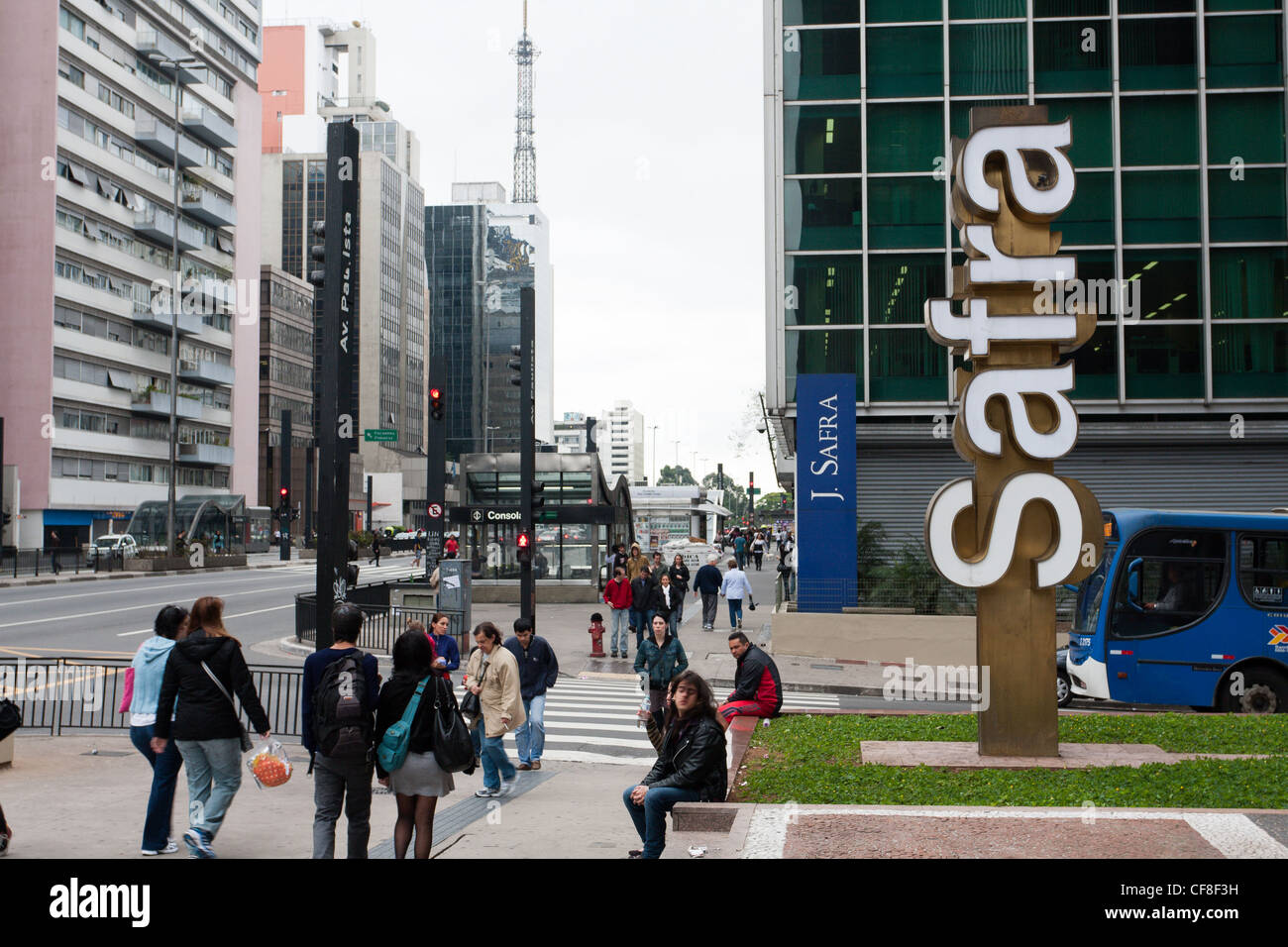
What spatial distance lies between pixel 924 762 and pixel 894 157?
22.9 m

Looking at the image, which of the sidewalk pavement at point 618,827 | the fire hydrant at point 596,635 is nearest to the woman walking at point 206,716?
the sidewalk pavement at point 618,827

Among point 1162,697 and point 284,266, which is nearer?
point 1162,697

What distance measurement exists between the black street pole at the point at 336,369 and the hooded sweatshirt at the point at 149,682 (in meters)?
2.68

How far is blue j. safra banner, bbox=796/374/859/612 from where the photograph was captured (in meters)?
24.3

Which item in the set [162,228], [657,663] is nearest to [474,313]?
A: [162,228]

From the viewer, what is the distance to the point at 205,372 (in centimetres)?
7644

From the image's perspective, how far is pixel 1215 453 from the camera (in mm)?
29703

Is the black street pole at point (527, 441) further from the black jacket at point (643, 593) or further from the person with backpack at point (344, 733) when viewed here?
the person with backpack at point (344, 733)

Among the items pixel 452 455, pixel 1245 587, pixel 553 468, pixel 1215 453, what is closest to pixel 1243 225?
pixel 1215 453

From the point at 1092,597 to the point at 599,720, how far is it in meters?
7.28

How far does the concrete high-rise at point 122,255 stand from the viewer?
6097cm

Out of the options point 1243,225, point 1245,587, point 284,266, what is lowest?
point 1245,587

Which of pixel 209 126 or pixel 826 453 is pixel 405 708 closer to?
pixel 826 453
